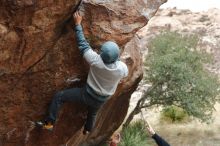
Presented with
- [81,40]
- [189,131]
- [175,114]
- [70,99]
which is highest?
[81,40]

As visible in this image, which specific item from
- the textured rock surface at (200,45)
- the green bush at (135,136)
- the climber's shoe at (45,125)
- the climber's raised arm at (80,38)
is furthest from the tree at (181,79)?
the climber's raised arm at (80,38)

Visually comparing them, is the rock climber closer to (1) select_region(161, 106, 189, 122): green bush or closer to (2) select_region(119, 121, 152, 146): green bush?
(2) select_region(119, 121, 152, 146): green bush

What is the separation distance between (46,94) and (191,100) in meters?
11.3

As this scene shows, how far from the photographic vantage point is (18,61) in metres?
9.65

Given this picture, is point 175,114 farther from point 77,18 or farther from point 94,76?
point 77,18

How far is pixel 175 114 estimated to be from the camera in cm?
2295

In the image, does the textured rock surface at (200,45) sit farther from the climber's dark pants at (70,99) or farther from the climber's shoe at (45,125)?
the climber's shoe at (45,125)

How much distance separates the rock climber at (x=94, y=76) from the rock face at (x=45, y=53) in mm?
403

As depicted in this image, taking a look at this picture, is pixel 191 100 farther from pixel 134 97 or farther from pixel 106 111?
pixel 106 111

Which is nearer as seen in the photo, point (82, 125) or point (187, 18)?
point (82, 125)

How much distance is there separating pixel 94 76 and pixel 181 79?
11135 mm

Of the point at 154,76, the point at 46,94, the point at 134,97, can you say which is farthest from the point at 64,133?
the point at 134,97

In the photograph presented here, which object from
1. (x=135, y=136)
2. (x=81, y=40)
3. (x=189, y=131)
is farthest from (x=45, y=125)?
(x=189, y=131)

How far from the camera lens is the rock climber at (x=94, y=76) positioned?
30.1 ft
